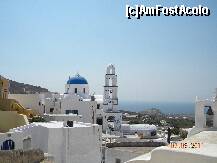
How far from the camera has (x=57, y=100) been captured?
34812 millimetres

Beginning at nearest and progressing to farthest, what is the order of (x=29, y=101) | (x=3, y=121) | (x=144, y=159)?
(x=144, y=159) → (x=3, y=121) → (x=29, y=101)

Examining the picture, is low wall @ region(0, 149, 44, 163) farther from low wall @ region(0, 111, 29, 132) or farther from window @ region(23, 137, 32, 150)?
low wall @ region(0, 111, 29, 132)

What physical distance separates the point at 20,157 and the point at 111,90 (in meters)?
28.4

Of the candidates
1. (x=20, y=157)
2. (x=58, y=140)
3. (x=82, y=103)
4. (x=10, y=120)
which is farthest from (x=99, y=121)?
(x=20, y=157)

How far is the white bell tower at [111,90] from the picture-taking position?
42.5 metres

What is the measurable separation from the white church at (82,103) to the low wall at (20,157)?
10979 millimetres

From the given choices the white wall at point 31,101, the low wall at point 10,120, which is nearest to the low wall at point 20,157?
the low wall at point 10,120

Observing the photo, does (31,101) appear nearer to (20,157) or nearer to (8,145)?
(8,145)

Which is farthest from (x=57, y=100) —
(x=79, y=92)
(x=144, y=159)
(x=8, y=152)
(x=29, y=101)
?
(x=144, y=159)

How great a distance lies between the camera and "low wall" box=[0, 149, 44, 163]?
49.2 feet

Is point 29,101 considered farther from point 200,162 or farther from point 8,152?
point 200,162

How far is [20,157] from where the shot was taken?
50.5ft

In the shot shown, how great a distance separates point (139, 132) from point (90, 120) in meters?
7.11

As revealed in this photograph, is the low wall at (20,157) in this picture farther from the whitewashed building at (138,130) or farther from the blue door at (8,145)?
the whitewashed building at (138,130)
